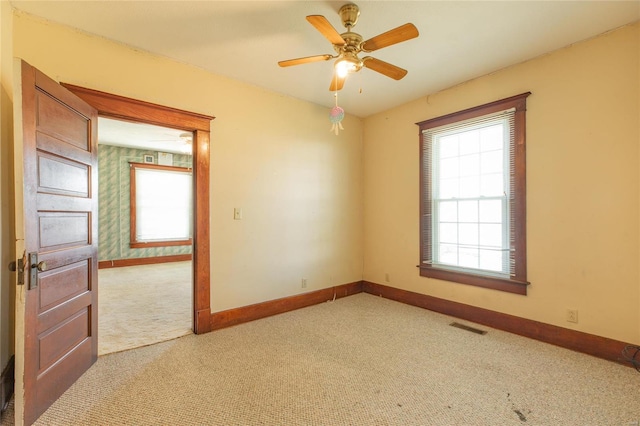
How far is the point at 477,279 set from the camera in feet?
10.6

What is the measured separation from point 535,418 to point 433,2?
2.76 metres

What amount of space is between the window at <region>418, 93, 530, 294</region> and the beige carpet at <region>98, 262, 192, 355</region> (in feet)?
10.1

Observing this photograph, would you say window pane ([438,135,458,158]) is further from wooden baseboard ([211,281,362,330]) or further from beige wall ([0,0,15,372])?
beige wall ([0,0,15,372])

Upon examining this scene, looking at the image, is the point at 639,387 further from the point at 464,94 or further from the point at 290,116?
the point at 290,116

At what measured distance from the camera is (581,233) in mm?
2561

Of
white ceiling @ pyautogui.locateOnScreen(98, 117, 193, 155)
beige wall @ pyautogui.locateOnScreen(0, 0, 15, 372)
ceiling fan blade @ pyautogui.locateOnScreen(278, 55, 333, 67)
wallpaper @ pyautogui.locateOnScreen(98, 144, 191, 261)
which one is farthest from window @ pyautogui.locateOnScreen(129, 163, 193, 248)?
ceiling fan blade @ pyautogui.locateOnScreen(278, 55, 333, 67)

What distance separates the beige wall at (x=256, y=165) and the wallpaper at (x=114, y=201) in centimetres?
452

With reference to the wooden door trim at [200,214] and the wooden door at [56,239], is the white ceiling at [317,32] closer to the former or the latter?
the wooden door trim at [200,214]

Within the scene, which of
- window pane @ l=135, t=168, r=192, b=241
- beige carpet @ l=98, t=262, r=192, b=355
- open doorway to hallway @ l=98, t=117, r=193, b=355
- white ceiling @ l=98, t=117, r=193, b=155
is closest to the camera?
beige carpet @ l=98, t=262, r=192, b=355

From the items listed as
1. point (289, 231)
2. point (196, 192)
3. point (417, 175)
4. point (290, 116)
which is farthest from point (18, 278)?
point (417, 175)

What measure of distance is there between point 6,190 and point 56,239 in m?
0.51

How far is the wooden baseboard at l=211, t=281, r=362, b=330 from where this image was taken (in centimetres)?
309

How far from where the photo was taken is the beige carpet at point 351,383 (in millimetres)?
1729

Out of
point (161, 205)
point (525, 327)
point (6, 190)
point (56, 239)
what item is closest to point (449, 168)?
point (525, 327)
